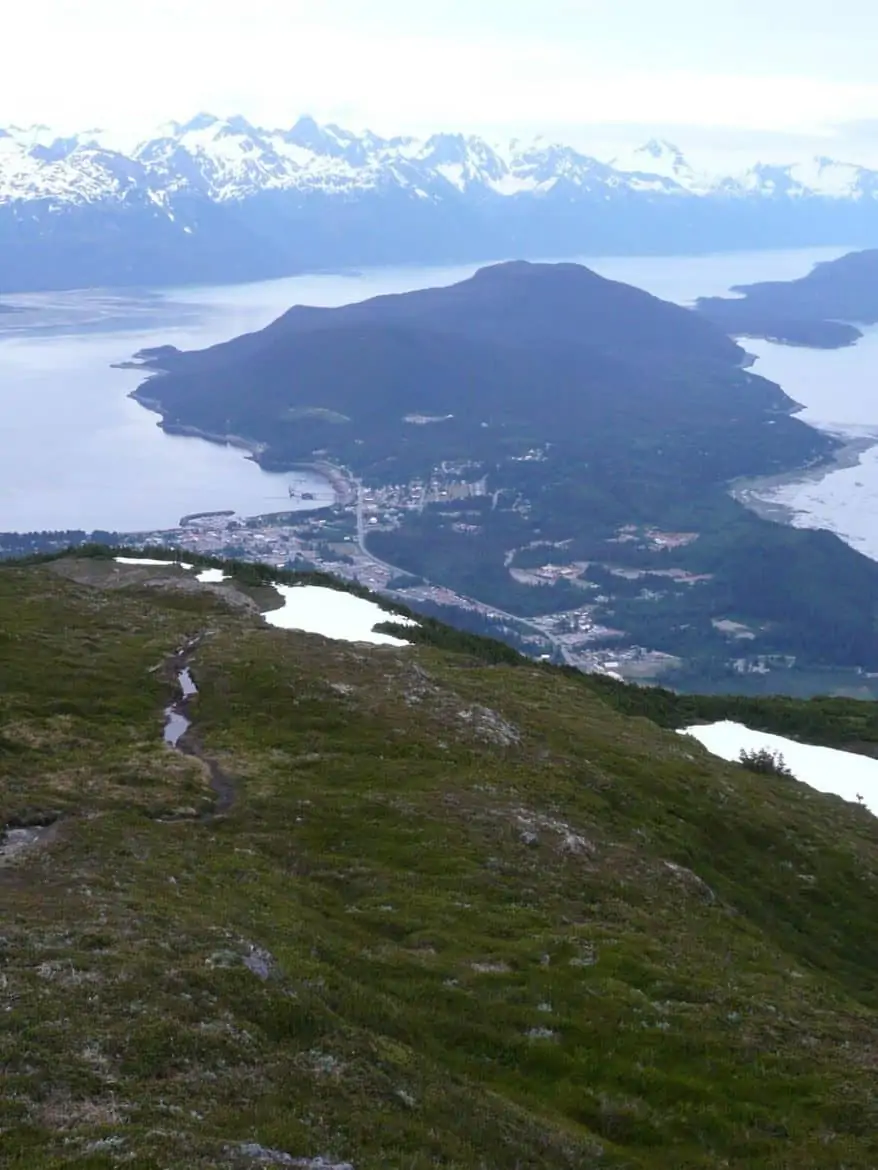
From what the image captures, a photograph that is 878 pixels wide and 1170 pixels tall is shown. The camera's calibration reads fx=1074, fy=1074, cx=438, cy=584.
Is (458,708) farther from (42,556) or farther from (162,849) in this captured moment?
(42,556)

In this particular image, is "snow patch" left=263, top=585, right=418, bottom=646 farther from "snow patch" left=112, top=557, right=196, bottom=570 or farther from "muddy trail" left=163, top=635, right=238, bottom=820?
"muddy trail" left=163, top=635, right=238, bottom=820

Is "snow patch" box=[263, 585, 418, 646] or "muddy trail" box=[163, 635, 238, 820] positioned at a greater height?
"muddy trail" box=[163, 635, 238, 820]

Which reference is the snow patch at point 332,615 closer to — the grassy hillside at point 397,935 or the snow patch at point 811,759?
the grassy hillside at point 397,935

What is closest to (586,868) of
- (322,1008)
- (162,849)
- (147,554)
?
(162,849)

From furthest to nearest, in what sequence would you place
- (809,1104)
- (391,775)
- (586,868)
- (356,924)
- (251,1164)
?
(391,775), (586,868), (356,924), (809,1104), (251,1164)

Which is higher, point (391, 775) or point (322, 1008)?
point (322, 1008)

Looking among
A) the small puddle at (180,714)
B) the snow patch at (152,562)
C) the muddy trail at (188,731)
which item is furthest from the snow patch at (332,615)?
the small puddle at (180,714)

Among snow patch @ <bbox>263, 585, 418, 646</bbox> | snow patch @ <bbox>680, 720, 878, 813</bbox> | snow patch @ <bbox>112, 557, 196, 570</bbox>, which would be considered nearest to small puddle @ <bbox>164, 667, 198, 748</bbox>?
snow patch @ <bbox>263, 585, 418, 646</bbox>

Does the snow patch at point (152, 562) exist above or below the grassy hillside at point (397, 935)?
below
